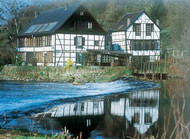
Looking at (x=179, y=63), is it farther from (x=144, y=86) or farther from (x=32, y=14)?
(x=32, y=14)

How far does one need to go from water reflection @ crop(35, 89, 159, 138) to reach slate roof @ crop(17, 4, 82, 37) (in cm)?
2488

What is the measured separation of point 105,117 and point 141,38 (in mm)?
37404

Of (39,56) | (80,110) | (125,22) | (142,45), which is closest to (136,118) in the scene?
(80,110)

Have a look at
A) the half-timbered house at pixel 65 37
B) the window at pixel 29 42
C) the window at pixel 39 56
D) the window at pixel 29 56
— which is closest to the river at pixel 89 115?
the half-timbered house at pixel 65 37

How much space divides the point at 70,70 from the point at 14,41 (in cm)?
1699

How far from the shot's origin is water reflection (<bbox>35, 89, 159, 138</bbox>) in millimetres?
14062

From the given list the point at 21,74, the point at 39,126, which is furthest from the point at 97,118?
the point at 21,74

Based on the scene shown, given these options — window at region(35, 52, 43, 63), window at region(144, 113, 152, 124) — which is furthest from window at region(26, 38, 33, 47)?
window at region(144, 113, 152, 124)

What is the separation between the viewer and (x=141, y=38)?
53.7m

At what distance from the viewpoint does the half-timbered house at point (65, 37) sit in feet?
151

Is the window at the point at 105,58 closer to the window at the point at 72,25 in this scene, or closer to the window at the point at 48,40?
the window at the point at 72,25

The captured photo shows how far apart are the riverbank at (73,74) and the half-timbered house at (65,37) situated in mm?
3730

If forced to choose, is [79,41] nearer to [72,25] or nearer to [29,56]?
[72,25]

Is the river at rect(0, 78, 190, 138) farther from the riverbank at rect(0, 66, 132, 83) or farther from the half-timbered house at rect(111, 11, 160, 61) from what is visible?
the half-timbered house at rect(111, 11, 160, 61)
